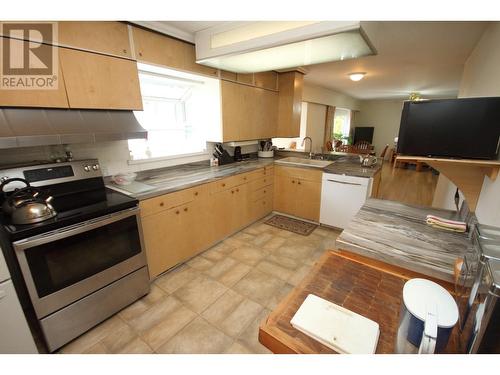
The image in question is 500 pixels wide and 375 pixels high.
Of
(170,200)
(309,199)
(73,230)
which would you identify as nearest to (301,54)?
(170,200)

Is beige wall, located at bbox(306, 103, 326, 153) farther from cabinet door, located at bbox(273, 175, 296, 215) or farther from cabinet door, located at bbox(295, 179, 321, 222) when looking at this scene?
cabinet door, located at bbox(295, 179, 321, 222)

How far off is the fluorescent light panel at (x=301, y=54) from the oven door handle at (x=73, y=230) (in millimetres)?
1643

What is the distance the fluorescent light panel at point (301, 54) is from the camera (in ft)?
5.33

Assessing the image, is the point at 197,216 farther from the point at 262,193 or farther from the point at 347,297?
the point at 347,297

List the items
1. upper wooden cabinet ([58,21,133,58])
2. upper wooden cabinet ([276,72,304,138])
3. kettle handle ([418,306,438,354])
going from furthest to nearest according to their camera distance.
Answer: upper wooden cabinet ([276,72,304,138]), upper wooden cabinet ([58,21,133,58]), kettle handle ([418,306,438,354])

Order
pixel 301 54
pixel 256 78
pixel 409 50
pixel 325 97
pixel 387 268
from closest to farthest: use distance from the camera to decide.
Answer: pixel 387 268 < pixel 301 54 < pixel 409 50 < pixel 256 78 < pixel 325 97

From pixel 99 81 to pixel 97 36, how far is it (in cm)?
32

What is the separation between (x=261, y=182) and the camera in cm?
325

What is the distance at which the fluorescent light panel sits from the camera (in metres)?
1.62

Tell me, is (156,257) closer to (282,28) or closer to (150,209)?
(150,209)

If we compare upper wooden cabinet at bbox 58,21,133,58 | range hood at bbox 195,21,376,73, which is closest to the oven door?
upper wooden cabinet at bbox 58,21,133,58

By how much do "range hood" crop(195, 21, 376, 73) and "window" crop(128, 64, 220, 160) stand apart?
18.2 inches

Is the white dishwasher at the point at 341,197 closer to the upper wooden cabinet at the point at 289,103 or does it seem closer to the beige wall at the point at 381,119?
the upper wooden cabinet at the point at 289,103

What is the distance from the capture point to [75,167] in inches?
68.7
